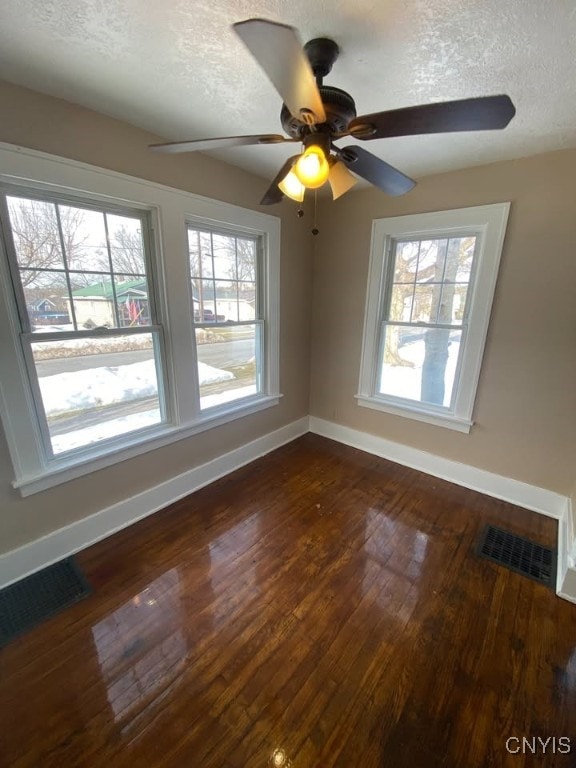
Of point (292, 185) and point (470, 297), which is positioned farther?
point (470, 297)

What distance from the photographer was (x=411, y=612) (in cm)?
160

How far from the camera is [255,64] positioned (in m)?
1.30

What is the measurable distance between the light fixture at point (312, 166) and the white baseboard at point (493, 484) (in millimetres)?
2267

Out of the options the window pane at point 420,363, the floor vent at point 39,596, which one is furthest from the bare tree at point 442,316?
the floor vent at point 39,596

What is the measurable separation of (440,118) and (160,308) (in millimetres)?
1789

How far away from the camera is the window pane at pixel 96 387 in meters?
1.76

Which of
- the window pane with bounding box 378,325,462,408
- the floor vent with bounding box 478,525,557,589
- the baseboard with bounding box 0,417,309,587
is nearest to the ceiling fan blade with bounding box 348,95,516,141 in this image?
the window pane with bounding box 378,325,462,408

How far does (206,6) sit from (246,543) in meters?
2.50

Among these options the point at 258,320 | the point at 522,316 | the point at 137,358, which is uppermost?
the point at 522,316

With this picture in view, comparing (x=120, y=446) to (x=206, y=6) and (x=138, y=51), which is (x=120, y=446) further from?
(x=206, y=6)

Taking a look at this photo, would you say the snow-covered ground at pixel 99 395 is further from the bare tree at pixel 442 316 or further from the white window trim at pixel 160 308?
the bare tree at pixel 442 316

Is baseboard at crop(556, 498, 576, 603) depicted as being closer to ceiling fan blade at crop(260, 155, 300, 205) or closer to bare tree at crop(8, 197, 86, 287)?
ceiling fan blade at crop(260, 155, 300, 205)

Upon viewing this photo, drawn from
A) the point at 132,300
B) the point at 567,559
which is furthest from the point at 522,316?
the point at 132,300

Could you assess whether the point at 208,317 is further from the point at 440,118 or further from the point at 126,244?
the point at 440,118
